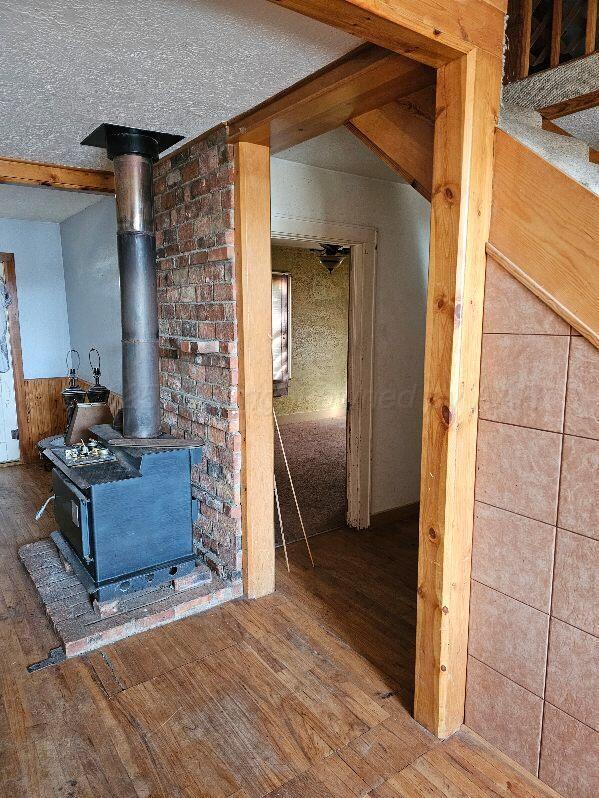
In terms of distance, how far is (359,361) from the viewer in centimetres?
356

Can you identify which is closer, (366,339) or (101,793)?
(101,793)

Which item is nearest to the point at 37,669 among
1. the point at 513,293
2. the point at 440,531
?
the point at 440,531

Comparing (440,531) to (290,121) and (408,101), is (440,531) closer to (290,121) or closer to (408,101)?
(408,101)

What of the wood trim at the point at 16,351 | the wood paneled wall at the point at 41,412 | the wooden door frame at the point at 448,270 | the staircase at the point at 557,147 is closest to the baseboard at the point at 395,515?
the wooden door frame at the point at 448,270

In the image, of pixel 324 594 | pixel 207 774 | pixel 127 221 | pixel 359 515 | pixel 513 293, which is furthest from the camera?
pixel 359 515

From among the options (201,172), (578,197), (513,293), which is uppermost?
(201,172)

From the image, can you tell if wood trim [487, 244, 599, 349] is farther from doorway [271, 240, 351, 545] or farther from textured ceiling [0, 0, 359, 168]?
doorway [271, 240, 351, 545]

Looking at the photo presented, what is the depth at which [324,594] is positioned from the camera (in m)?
2.84

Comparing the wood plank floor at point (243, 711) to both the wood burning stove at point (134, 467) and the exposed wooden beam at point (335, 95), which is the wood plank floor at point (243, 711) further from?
the exposed wooden beam at point (335, 95)

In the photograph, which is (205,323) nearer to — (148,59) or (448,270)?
(148,59)

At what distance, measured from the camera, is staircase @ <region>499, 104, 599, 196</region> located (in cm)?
188

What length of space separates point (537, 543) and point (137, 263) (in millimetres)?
2091

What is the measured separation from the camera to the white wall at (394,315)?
3439 mm

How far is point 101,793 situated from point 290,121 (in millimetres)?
2414
